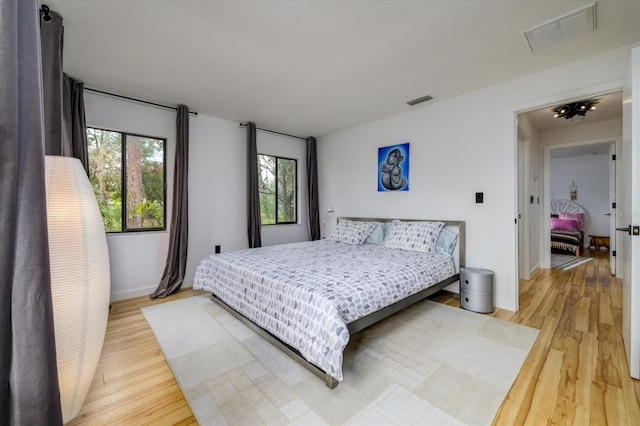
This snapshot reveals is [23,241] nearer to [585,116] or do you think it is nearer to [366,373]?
[366,373]

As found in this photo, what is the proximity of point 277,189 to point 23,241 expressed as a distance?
4.14 m

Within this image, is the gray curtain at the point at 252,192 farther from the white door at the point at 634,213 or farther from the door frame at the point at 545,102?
the white door at the point at 634,213

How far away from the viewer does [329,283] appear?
197 cm

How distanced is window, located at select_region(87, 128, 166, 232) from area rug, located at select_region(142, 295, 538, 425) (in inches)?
55.0

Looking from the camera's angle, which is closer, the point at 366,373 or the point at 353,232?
the point at 366,373

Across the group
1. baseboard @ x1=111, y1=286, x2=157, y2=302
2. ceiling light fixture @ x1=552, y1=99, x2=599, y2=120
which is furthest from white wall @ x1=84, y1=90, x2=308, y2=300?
ceiling light fixture @ x1=552, y1=99, x2=599, y2=120

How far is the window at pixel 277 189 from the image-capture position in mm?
4691

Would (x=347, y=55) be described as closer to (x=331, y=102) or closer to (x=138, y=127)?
(x=331, y=102)

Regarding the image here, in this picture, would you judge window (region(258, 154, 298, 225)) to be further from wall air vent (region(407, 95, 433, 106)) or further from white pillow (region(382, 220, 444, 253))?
wall air vent (region(407, 95, 433, 106))

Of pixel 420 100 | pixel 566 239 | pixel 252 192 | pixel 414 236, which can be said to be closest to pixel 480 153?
pixel 420 100

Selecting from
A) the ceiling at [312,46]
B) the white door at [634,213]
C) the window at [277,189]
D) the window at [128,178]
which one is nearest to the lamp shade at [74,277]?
the ceiling at [312,46]

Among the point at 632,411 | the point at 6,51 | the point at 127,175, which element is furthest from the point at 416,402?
the point at 127,175

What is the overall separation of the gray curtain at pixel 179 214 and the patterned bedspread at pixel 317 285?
1.97ft

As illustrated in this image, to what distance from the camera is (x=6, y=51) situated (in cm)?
76
